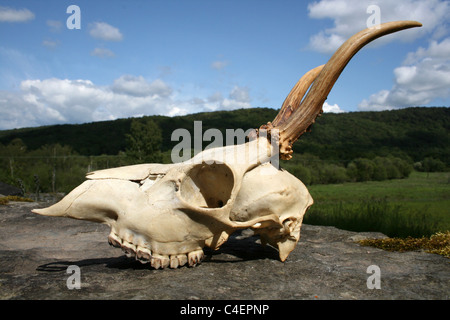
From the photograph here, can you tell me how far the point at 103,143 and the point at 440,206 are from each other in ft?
70.0

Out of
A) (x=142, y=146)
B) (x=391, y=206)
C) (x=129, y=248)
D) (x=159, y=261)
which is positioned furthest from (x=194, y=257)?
(x=142, y=146)

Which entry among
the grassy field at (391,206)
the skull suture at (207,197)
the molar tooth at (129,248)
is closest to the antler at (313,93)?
the skull suture at (207,197)

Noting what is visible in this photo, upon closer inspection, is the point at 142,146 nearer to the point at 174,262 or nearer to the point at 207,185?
the point at 207,185

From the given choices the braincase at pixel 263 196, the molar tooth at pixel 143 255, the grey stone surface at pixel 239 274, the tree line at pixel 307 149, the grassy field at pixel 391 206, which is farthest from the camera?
the tree line at pixel 307 149

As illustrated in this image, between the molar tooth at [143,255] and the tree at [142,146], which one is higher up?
the tree at [142,146]

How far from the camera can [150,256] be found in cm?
289

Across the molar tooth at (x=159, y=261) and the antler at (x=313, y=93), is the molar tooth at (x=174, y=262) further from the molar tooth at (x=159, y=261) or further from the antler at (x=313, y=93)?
the antler at (x=313, y=93)

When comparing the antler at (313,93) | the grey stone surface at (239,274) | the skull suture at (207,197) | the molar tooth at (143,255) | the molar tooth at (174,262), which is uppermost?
the antler at (313,93)

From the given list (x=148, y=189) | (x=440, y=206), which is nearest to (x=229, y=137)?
(x=148, y=189)

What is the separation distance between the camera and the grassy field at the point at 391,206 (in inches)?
202

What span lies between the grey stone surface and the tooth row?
0.19ft

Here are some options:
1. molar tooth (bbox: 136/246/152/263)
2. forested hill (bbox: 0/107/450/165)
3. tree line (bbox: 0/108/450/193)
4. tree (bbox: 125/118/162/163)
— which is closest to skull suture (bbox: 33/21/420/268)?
molar tooth (bbox: 136/246/152/263)

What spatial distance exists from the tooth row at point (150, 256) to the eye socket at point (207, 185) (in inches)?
20.5

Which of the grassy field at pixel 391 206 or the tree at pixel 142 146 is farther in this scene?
the tree at pixel 142 146
